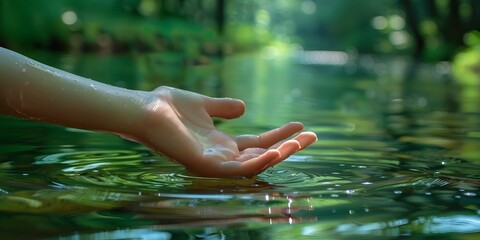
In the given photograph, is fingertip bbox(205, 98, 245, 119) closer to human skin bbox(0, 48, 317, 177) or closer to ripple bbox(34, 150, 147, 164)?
human skin bbox(0, 48, 317, 177)

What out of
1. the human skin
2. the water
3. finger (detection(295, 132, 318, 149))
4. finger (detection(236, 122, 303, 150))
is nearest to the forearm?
the human skin

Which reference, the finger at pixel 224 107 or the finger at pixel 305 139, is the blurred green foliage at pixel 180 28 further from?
the finger at pixel 305 139

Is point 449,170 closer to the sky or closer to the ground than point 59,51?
A: closer to the ground

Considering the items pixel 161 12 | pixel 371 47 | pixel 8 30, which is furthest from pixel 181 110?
pixel 371 47

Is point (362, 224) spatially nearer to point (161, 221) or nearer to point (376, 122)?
point (161, 221)

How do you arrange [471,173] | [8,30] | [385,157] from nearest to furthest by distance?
[471,173] < [385,157] < [8,30]

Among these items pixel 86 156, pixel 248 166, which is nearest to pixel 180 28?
pixel 86 156
